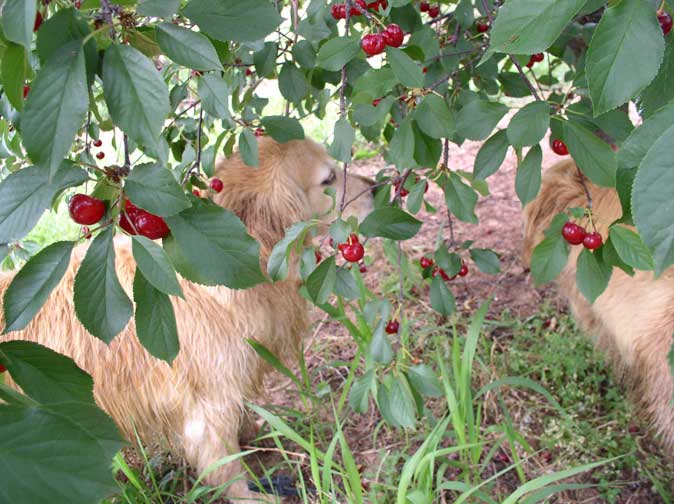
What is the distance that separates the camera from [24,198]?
551 millimetres

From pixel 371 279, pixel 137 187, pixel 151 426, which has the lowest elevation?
pixel 371 279

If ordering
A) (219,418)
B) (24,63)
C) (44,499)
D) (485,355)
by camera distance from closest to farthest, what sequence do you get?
(44,499) < (24,63) < (219,418) < (485,355)

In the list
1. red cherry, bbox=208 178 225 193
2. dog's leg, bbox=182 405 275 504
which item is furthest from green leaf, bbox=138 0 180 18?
dog's leg, bbox=182 405 275 504

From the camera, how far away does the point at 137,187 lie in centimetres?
→ 58

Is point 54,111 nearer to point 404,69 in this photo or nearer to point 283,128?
point 404,69

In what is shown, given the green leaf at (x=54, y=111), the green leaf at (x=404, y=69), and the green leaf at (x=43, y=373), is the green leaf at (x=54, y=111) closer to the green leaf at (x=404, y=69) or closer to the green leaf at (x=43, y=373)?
the green leaf at (x=43, y=373)

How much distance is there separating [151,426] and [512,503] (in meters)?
1.15

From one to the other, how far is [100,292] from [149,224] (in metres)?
0.10

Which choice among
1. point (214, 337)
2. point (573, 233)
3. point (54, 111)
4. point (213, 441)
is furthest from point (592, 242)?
point (213, 441)

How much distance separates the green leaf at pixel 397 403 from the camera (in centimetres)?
109

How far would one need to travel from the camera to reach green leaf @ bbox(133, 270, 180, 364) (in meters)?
0.61

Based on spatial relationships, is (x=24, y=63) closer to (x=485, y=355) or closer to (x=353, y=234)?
(x=353, y=234)

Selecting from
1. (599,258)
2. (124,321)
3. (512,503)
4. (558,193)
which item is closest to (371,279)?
(558,193)

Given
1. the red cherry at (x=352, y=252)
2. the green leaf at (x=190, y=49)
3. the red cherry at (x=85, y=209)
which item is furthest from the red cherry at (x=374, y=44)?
the red cherry at (x=85, y=209)
